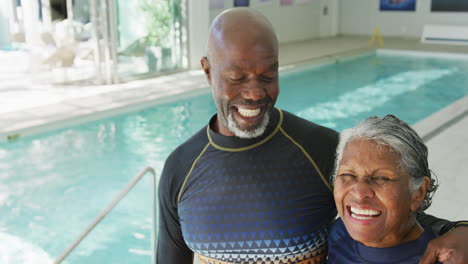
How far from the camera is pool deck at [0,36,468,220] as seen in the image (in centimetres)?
430

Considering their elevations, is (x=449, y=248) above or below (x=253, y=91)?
below

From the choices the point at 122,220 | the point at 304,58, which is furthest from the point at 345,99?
the point at 122,220

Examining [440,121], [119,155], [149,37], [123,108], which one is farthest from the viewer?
[149,37]

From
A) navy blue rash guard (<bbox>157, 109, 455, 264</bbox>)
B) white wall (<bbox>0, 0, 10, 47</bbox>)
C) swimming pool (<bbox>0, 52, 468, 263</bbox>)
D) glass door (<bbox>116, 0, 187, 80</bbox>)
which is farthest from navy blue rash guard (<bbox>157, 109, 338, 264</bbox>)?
glass door (<bbox>116, 0, 187, 80</bbox>)

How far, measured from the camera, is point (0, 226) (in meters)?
4.24

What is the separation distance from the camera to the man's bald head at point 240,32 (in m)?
1.43

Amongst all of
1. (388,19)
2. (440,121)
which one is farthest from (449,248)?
(388,19)

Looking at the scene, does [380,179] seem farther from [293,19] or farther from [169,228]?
[293,19]

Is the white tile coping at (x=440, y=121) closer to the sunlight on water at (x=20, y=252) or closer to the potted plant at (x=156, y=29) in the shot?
the sunlight on water at (x=20, y=252)

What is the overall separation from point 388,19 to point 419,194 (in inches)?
681

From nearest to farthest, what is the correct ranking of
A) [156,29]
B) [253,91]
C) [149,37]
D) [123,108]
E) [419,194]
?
[419,194] → [253,91] → [123,108] → [149,37] → [156,29]

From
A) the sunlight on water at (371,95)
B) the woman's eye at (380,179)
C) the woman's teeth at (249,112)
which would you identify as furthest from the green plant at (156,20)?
the woman's eye at (380,179)

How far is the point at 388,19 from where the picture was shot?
17453 millimetres

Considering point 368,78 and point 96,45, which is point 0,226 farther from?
point 368,78
